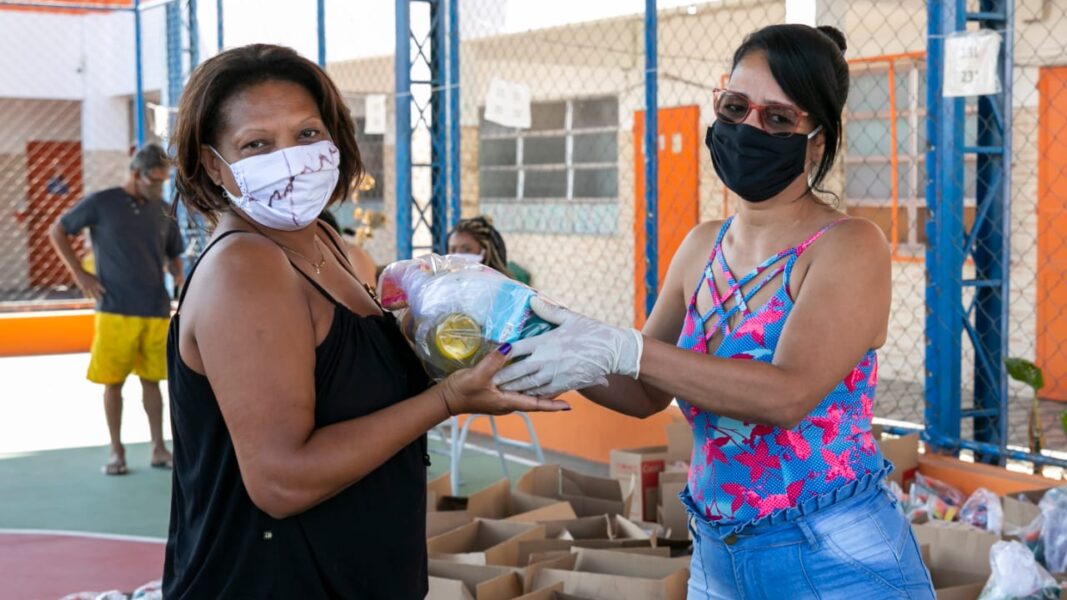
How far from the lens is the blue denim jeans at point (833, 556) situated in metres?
1.98

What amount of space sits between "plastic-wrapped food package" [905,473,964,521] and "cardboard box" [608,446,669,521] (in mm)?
917

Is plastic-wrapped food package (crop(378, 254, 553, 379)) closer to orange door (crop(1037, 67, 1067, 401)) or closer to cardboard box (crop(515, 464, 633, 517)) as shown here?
cardboard box (crop(515, 464, 633, 517))

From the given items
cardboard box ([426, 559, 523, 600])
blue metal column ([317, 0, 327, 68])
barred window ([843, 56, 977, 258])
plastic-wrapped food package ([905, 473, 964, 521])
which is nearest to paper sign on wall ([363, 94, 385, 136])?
blue metal column ([317, 0, 327, 68])

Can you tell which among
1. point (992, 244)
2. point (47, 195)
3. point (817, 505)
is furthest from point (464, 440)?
point (47, 195)

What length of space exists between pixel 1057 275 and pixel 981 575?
21.4 ft

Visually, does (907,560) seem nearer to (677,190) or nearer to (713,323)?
(713,323)

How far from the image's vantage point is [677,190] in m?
12.5

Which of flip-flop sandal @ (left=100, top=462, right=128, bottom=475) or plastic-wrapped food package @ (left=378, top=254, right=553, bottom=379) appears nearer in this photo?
plastic-wrapped food package @ (left=378, top=254, right=553, bottom=379)

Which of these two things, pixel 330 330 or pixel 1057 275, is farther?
pixel 1057 275

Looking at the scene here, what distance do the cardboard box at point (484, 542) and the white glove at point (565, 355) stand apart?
66.4 inches

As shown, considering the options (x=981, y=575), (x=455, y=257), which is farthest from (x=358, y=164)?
(x=981, y=575)

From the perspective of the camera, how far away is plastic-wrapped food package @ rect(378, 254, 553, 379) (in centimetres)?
187

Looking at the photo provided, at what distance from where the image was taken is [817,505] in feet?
6.54

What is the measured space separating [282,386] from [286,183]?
0.33 metres
